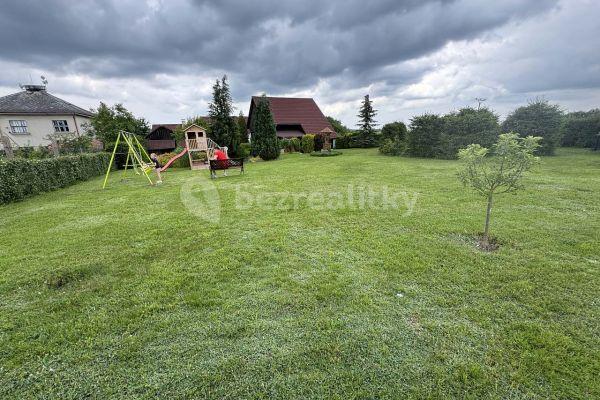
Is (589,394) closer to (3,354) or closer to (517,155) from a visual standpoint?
(517,155)

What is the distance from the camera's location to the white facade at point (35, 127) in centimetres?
2456

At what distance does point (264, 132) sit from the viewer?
63.8 ft

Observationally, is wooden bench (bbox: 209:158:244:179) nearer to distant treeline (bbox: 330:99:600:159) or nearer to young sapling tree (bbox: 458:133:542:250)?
young sapling tree (bbox: 458:133:542:250)

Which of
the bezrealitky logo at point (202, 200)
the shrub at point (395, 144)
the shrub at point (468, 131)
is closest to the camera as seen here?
the bezrealitky logo at point (202, 200)

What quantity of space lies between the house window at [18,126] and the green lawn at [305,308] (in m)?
30.0

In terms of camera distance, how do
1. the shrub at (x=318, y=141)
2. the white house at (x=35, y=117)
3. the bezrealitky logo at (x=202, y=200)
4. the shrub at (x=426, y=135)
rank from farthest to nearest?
the shrub at (x=318, y=141) → the white house at (x=35, y=117) → the shrub at (x=426, y=135) → the bezrealitky logo at (x=202, y=200)

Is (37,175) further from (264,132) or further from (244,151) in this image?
(264,132)

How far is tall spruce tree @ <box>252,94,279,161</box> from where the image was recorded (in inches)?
764

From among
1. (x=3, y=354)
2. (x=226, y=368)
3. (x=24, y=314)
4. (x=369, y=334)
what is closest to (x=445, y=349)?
(x=369, y=334)

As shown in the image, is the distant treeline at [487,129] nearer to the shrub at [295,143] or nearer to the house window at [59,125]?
the shrub at [295,143]

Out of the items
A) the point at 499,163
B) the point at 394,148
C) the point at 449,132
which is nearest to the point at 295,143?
the point at 394,148

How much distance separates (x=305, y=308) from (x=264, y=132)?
17983 mm

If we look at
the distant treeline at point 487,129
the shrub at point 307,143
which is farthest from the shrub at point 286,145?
the distant treeline at point 487,129

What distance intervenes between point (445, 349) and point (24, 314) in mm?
4397
